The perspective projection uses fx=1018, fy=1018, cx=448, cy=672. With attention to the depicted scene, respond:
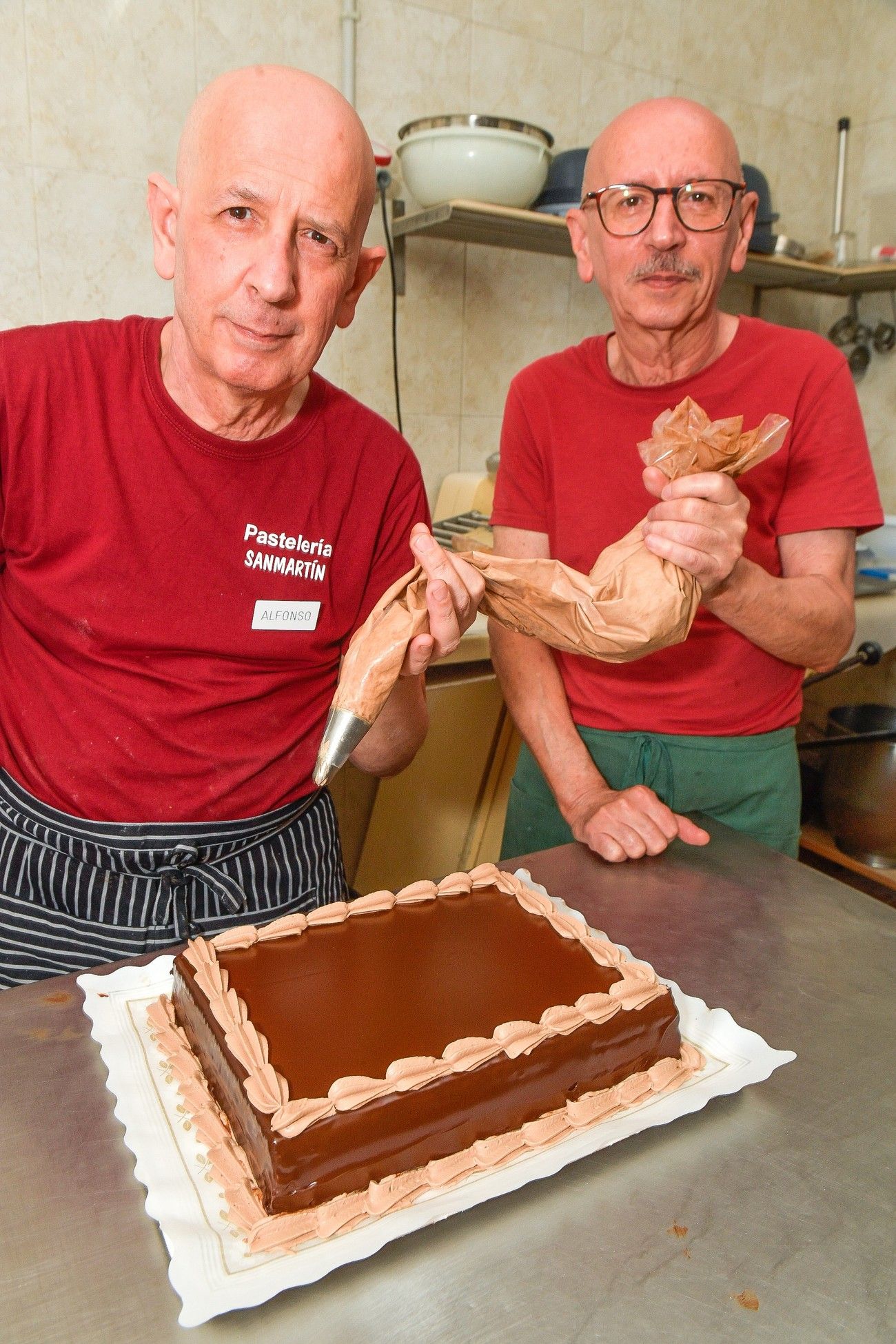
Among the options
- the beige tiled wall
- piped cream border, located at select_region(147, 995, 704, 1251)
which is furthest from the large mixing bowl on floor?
piped cream border, located at select_region(147, 995, 704, 1251)

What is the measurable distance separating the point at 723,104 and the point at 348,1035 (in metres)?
3.40

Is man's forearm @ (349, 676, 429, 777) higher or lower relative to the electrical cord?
lower

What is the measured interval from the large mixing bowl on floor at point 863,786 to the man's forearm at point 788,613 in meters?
1.55

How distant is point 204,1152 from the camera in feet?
2.62

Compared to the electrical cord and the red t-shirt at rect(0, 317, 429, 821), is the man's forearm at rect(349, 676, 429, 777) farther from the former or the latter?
the electrical cord

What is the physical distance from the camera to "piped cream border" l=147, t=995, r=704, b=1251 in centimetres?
73

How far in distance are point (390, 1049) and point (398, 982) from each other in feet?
0.34

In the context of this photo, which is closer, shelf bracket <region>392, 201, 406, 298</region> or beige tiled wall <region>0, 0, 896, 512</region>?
beige tiled wall <region>0, 0, 896, 512</region>

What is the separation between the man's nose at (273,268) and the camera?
1.14 metres

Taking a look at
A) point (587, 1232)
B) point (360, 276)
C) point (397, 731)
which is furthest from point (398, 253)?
point (587, 1232)

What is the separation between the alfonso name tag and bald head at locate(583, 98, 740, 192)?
0.76 meters

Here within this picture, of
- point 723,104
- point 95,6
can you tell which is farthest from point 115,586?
point 723,104

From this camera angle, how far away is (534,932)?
1.03 m

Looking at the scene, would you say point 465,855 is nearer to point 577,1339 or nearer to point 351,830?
point 351,830
